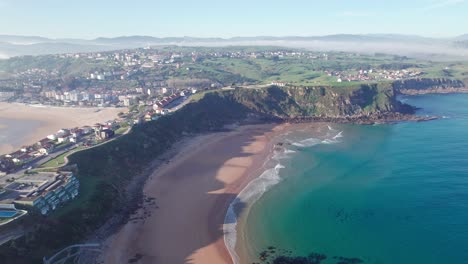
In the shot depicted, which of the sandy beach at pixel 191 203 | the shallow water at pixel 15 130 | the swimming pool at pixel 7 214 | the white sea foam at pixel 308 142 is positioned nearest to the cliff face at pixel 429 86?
the white sea foam at pixel 308 142

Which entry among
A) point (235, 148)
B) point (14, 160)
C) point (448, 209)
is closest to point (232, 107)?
point (235, 148)

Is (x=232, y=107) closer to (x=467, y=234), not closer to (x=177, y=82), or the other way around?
(x=177, y=82)

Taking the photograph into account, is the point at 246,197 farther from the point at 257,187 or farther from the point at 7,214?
the point at 7,214

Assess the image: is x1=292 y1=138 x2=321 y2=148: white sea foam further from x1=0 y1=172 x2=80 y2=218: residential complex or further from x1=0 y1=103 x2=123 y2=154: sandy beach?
x1=0 y1=103 x2=123 y2=154: sandy beach

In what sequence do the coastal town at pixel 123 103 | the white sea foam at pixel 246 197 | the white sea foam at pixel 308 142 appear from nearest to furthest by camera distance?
the white sea foam at pixel 246 197 < the coastal town at pixel 123 103 < the white sea foam at pixel 308 142

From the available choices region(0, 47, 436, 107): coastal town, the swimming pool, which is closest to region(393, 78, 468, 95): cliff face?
region(0, 47, 436, 107): coastal town

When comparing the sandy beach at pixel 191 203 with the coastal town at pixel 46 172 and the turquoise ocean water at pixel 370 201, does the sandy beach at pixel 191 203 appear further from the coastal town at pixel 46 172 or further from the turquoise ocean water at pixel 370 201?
the coastal town at pixel 46 172

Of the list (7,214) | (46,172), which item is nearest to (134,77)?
(46,172)
